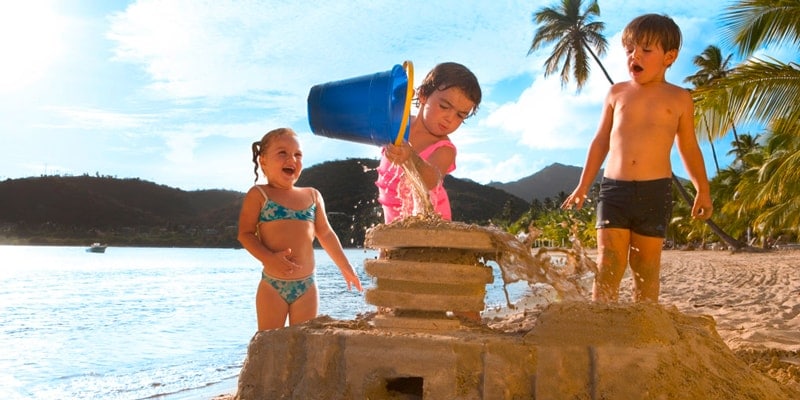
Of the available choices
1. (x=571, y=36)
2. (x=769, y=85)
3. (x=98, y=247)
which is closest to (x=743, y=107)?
(x=769, y=85)

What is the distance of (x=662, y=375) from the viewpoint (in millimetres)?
2539

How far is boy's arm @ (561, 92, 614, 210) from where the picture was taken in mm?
4066

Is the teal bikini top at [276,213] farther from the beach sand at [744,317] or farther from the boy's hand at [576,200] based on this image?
the boy's hand at [576,200]

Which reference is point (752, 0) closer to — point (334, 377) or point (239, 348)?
point (239, 348)

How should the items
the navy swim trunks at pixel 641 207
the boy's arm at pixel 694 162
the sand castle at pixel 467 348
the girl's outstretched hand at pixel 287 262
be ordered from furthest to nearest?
the boy's arm at pixel 694 162 < the navy swim trunks at pixel 641 207 < the girl's outstretched hand at pixel 287 262 < the sand castle at pixel 467 348

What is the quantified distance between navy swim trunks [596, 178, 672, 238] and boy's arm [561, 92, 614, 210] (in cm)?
24

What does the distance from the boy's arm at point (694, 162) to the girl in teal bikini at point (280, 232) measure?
219 cm

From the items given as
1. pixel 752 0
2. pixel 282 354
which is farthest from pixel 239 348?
pixel 752 0

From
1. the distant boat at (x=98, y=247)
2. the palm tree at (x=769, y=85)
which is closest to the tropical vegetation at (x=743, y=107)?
the palm tree at (x=769, y=85)

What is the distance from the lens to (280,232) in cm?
366

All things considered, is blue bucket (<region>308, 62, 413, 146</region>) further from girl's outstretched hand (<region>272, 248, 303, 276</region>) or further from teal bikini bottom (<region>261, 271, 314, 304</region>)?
teal bikini bottom (<region>261, 271, 314, 304</region>)

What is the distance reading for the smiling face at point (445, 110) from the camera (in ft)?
12.0

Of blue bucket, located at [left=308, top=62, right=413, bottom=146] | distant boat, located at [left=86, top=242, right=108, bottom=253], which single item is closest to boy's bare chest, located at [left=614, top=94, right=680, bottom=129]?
blue bucket, located at [left=308, top=62, right=413, bottom=146]

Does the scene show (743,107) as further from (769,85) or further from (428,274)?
(428,274)
